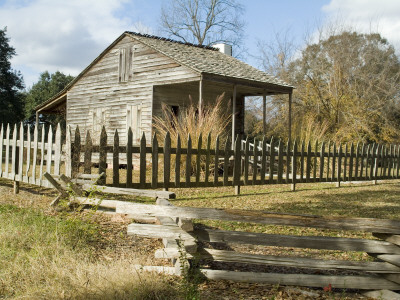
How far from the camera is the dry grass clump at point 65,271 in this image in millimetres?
3279

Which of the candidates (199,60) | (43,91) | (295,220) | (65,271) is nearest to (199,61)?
(199,60)

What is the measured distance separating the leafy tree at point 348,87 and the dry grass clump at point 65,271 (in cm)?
1677

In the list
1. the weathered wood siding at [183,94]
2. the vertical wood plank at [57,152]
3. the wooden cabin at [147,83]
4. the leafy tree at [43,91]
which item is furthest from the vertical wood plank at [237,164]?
the leafy tree at [43,91]

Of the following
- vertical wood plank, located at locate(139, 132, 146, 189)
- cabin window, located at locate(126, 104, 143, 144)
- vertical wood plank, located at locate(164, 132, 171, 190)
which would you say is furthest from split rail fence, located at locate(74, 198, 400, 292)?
cabin window, located at locate(126, 104, 143, 144)

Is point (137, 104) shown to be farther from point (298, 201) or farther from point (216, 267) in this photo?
point (216, 267)

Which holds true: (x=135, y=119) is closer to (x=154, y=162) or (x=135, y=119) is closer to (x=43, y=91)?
(x=154, y=162)

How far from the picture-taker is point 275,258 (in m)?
3.95

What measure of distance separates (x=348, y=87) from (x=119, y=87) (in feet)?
47.2

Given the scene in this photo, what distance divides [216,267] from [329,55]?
25.6m

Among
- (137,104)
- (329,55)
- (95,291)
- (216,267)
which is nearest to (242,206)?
(216,267)

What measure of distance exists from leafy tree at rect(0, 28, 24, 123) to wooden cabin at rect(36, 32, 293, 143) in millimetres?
12476

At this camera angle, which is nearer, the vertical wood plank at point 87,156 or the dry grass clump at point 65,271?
the dry grass clump at point 65,271

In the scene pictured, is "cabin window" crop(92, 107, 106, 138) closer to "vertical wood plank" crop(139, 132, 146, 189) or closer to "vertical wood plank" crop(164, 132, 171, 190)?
"vertical wood plank" crop(164, 132, 171, 190)

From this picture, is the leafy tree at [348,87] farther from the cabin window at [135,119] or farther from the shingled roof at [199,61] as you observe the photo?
the cabin window at [135,119]
